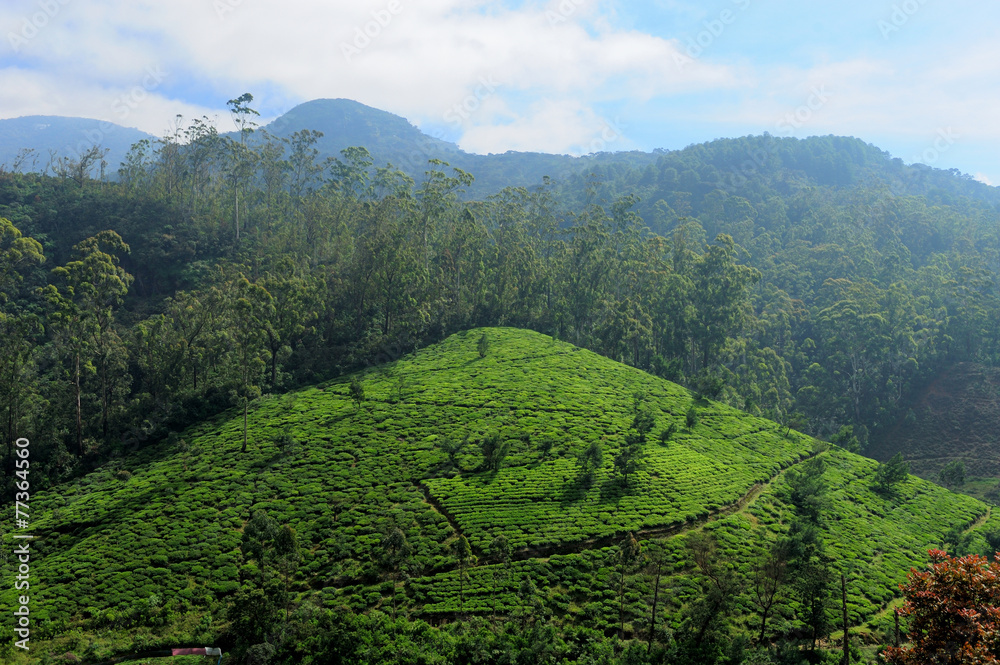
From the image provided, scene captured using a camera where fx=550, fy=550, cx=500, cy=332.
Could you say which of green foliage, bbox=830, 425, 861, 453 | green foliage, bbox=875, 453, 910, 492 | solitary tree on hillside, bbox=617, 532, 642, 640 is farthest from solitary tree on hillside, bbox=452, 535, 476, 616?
green foliage, bbox=830, 425, 861, 453

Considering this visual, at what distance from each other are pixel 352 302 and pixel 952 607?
8155 centimetres

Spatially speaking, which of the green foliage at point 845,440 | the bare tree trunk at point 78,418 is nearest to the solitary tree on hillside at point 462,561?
the bare tree trunk at point 78,418

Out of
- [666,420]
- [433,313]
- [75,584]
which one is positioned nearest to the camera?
[75,584]

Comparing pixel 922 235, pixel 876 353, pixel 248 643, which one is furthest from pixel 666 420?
pixel 922 235

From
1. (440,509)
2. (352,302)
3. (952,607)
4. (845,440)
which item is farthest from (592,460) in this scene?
(352,302)

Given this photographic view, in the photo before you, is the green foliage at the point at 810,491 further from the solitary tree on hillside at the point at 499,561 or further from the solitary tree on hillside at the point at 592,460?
the solitary tree on hillside at the point at 499,561

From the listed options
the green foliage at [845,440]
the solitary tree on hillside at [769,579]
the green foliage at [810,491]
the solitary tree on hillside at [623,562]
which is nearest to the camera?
the solitary tree on hillside at [769,579]

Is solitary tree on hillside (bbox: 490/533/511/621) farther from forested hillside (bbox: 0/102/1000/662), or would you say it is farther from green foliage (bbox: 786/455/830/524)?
green foliage (bbox: 786/455/830/524)

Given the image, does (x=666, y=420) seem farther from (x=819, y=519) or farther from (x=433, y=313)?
(x=433, y=313)

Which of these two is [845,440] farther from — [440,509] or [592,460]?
[440,509]

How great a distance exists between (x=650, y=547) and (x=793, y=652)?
31.6 feet

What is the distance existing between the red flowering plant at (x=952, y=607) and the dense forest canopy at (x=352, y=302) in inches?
2306

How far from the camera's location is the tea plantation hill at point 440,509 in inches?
1362

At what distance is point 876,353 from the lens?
104500 millimetres
